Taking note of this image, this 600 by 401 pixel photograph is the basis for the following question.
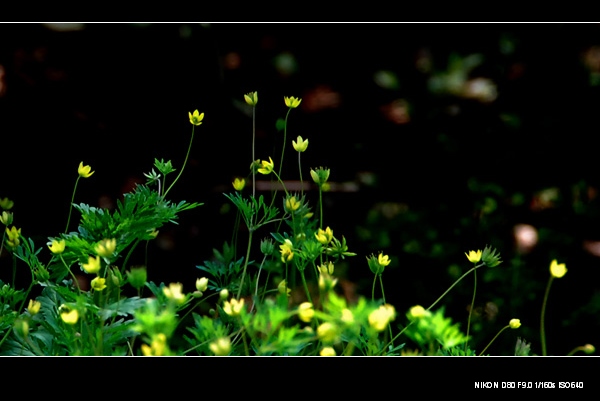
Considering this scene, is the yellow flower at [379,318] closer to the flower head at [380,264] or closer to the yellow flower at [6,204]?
the flower head at [380,264]

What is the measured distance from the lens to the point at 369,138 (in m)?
1.45

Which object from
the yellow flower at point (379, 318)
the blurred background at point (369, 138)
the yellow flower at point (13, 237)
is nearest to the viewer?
the yellow flower at point (379, 318)

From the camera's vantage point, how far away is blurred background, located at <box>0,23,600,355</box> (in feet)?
4.15

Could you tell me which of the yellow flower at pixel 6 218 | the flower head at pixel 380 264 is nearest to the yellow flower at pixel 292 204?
the flower head at pixel 380 264

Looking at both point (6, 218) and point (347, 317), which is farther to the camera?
point (6, 218)

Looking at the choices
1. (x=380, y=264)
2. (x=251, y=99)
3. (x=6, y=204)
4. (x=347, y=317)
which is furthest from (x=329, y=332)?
(x=6, y=204)

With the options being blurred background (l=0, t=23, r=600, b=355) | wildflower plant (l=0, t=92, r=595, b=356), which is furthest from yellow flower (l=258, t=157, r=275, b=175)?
blurred background (l=0, t=23, r=600, b=355)

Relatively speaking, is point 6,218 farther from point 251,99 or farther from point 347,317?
point 347,317

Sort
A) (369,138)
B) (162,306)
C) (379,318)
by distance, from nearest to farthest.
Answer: (379,318) < (162,306) < (369,138)

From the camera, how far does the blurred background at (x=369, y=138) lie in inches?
49.8

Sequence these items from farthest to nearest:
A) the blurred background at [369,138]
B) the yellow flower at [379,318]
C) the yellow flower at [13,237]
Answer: the blurred background at [369,138]
the yellow flower at [13,237]
the yellow flower at [379,318]
